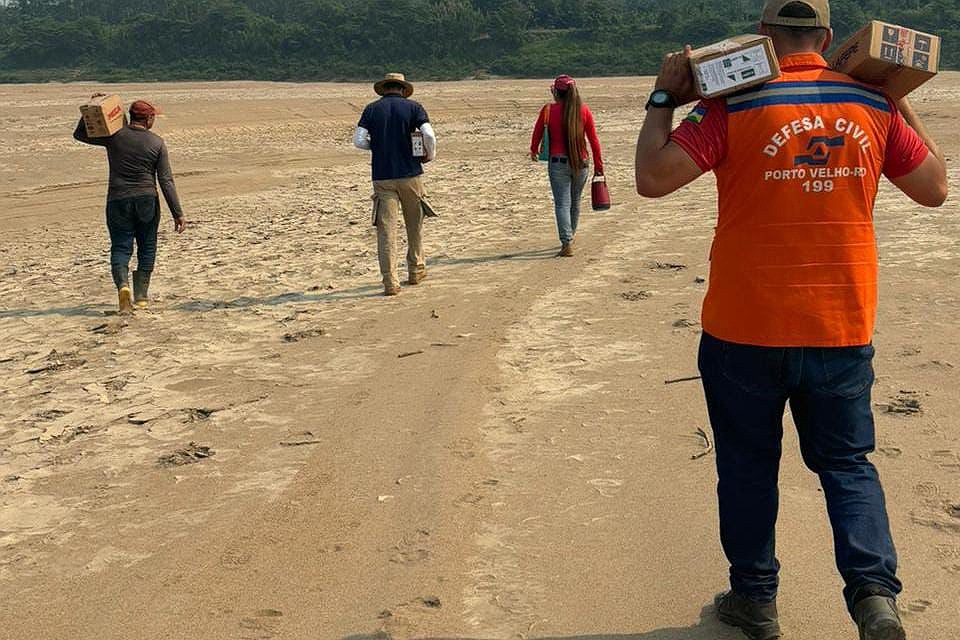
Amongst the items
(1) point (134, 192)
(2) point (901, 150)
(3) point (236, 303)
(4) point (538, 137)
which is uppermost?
(2) point (901, 150)

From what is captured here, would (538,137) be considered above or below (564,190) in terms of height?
above

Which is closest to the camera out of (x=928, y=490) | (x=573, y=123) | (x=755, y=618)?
(x=755, y=618)

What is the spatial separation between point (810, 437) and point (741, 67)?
43.5 inches

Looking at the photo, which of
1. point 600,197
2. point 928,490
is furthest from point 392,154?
point 928,490

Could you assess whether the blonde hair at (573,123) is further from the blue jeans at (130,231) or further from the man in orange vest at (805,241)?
the man in orange vest at (805,241)

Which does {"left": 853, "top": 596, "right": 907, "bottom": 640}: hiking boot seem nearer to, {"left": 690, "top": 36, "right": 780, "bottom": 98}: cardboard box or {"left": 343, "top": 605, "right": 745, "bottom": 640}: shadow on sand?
{"left": 343, "top": 605, "right": 745, "bottom": 640}: shadow on sand

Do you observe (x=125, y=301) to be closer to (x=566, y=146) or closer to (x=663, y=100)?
(x=566, y=146)

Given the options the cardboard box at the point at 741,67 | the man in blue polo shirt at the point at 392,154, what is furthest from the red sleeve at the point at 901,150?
the man in blue polo shirt at the point at 392,154

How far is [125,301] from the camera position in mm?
8992

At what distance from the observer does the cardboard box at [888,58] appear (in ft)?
10.2

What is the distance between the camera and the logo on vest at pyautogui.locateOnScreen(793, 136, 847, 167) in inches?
121

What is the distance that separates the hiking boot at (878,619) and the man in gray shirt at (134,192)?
23.5ft

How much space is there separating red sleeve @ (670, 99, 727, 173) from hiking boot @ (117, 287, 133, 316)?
6755 mm

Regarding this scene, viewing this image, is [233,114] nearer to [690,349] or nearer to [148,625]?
[690,349]
